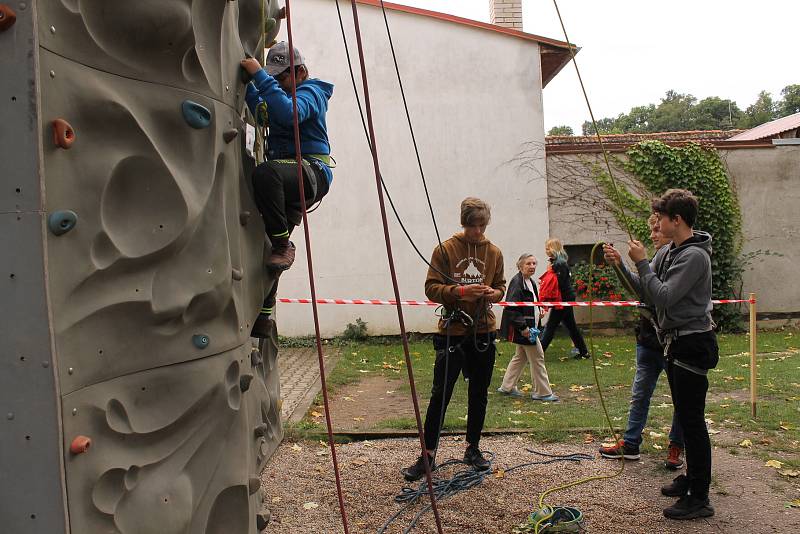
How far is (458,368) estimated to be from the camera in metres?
5.16

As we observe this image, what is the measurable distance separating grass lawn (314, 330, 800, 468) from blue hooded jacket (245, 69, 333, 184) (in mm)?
3588

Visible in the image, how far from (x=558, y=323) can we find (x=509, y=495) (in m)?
5.64

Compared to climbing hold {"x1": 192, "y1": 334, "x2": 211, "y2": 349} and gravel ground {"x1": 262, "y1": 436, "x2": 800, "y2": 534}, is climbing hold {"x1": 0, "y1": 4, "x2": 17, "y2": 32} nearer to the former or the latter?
climbing hold {"x1": 192, "y1": 334, "x2": 211, "y2": 349}

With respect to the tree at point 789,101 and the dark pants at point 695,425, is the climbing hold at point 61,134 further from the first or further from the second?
the tree at point 789,101

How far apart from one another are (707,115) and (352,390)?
6637cm

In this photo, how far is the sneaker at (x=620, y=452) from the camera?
562 cm

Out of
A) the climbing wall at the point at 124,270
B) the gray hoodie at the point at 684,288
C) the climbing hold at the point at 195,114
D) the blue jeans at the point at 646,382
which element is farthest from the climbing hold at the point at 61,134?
the blue jeans at the point at 646,382

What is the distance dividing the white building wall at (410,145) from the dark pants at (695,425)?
891 centimetres

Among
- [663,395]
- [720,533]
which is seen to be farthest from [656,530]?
[663,395]

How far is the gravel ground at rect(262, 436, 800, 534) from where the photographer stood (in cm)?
446

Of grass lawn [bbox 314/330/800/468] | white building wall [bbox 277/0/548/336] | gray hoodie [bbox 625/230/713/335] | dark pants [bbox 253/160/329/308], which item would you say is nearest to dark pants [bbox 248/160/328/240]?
dark pants [bbox 253/160/329/308]

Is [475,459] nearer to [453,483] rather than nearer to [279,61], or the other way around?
[453,483]

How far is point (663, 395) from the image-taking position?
7.92 meters

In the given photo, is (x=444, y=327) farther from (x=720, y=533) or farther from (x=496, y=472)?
(x=720, y=533)
